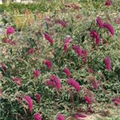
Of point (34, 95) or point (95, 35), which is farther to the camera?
point (95, 35)

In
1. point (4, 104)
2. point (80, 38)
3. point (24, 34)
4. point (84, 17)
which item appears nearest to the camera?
point (4, 104)

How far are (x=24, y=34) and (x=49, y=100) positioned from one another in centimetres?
95

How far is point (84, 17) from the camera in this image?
244 inches

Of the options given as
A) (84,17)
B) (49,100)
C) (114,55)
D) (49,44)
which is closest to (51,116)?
(49,100)

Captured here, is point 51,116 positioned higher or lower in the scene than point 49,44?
lower

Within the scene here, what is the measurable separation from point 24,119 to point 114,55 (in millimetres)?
1587

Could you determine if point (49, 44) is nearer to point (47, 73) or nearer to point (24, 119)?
point (47, 73)

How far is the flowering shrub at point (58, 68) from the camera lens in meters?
4.69

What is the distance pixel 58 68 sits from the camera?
5.32m

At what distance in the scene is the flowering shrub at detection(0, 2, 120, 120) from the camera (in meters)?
4.69

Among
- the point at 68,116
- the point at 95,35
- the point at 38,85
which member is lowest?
the point at 68,116

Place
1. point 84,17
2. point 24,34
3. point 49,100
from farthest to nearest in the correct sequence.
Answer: point 84,17 → point 24,34 → point 49,100

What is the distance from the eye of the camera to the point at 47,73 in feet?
16.4

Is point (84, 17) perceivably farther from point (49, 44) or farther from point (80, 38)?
point (49, 44)
